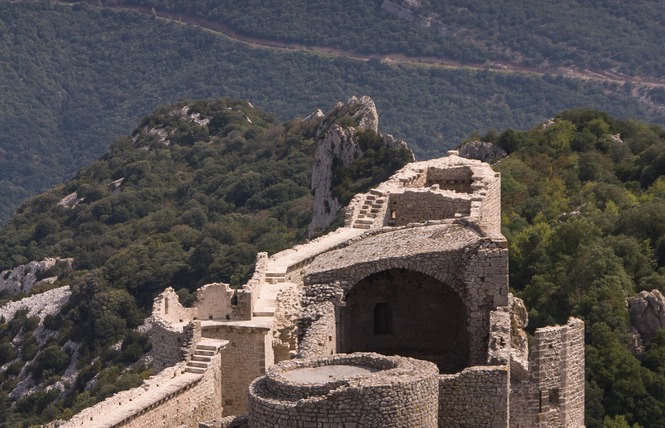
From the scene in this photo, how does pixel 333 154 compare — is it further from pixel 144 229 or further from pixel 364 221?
pixel 364 221

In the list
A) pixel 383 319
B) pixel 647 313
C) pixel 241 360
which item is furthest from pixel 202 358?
pixel 647 313

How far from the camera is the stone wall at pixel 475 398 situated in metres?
35.8

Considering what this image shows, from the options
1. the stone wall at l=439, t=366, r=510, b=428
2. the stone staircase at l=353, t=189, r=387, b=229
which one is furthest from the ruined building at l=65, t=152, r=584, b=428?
the stone staircase at l=353, t=189, r=387, b=229

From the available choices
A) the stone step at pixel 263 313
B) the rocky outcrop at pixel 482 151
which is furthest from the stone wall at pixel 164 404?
the rocky outcrop at pixel 482 151

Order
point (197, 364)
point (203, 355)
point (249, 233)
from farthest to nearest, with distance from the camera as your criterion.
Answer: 1. point (249, 233)
2. point (203, 355)
3. point (197, 364)

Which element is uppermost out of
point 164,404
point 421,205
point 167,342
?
point 421,205

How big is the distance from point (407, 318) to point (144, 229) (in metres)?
75.6

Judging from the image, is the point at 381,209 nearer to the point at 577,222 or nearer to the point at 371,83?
the point at 577,222

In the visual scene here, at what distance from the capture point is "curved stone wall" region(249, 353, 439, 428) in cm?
3312

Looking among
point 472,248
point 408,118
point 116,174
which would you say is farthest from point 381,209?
point 408,118

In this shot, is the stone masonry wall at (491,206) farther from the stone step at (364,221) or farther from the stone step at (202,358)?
the stone step at (202,358)

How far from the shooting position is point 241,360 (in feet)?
141

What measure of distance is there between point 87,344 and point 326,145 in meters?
14.1

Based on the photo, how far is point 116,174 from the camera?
137750mm
